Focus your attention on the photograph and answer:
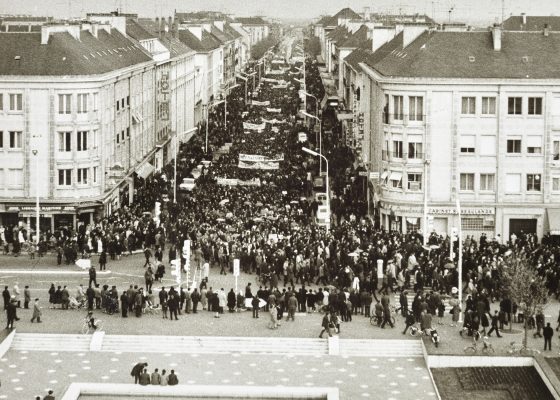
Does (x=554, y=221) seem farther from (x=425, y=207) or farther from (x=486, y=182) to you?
(x=425, y=207)

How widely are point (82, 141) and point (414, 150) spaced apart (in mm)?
22502

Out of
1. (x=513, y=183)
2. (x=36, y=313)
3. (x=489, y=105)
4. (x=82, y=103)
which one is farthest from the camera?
(x=82, y=103)

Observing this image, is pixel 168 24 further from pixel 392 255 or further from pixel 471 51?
pixel 392 255

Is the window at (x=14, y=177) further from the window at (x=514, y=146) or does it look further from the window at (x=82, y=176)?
the window at (x=514, y=146)

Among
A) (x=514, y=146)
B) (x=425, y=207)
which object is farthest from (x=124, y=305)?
(x=514, y=146)

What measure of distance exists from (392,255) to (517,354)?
54.1 feet

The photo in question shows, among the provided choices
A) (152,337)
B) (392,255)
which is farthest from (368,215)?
(152,337)

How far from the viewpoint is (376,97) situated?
296 ft

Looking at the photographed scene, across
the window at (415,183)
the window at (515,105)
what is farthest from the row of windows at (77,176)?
the window at (515,105)

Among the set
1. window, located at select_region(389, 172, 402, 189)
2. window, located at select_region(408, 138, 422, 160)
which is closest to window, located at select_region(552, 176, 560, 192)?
window, located at select_region(408, 138, 422, 160)

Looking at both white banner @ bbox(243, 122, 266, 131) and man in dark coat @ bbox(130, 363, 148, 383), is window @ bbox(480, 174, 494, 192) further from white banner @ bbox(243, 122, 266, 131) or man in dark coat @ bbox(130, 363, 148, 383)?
white banner @ bbox(243, 122, 266, 131)

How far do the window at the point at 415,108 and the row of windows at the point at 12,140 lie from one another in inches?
1024

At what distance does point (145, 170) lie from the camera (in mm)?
98375

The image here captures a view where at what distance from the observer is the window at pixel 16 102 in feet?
260
